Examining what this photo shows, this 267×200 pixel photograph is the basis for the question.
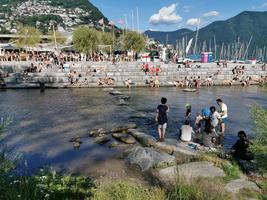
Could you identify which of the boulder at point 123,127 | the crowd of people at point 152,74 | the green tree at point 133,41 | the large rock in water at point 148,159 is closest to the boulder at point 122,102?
the boulder at point 123,127

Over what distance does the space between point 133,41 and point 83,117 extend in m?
48.7

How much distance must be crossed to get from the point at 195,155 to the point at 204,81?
104 feet

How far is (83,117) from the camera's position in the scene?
74.6ft

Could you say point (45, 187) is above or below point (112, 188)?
above

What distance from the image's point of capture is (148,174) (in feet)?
38.6

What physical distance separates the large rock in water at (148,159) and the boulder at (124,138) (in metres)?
2.75

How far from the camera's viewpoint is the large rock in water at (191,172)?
1080cm

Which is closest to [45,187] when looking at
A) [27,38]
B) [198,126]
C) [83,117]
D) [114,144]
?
[114,144]

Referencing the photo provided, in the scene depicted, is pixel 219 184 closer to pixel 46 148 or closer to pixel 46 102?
pixel 46 148

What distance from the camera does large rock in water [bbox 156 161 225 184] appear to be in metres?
10.8

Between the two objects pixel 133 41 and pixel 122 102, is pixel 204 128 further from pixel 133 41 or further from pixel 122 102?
pixel 133 41

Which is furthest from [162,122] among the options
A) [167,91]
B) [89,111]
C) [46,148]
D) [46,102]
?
[167,91]

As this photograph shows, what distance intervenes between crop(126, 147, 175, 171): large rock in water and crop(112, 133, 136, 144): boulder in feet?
9.02

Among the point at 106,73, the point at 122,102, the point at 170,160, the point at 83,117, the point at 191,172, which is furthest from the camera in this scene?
the point at 106,73
